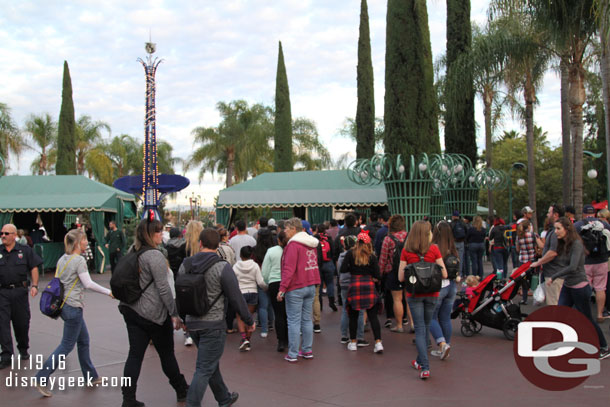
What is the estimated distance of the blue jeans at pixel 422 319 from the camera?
603 centimetres

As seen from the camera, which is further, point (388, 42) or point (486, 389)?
point (388, 42)

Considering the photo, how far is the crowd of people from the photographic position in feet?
16.1

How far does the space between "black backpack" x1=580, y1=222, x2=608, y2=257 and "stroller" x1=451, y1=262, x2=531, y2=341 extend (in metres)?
0.87

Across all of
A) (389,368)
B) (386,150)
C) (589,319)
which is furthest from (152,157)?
(589,319)

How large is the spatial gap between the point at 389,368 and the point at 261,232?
3104mm

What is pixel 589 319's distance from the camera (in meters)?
6.66

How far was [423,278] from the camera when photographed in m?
6.03

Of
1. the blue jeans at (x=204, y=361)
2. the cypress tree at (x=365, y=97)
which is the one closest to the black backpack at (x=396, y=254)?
the blue jeans at (x=204, y=361)

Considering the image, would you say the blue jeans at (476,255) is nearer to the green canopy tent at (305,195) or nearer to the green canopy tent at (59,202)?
the green canopy tent at (305,195)

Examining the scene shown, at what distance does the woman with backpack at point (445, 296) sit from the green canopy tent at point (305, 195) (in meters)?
13.7

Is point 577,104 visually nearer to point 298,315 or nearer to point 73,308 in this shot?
point 298,315

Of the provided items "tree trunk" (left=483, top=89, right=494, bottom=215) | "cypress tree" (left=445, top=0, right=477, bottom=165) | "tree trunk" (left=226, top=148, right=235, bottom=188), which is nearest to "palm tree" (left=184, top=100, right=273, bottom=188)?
"tree trunk" (left=226, top=148, right=235, bottom=188)

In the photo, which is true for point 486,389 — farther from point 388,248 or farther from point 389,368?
point 388,248

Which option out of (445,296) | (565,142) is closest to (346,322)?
(445,296)
